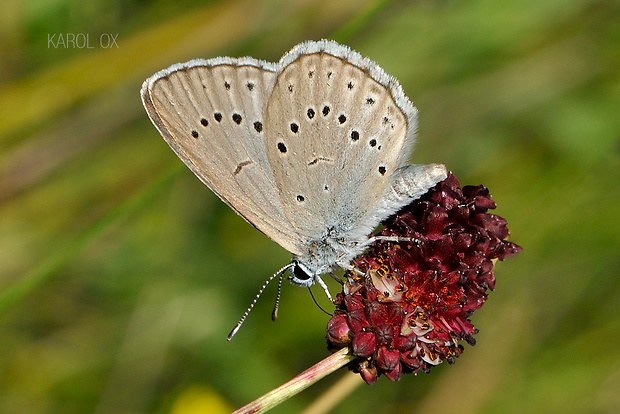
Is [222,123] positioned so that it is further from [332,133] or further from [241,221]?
[241,221]

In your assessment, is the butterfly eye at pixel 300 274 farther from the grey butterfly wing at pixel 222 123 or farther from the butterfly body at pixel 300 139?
the grey butterfly wing at pixel 222 123

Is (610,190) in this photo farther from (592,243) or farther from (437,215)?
(437,215)

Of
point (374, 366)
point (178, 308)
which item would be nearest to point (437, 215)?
point (374, 366)

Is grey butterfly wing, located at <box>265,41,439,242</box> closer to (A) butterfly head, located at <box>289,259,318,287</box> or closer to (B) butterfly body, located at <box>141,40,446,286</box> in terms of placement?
(B) butterfly body, located at <box>141,40,446,286</box>

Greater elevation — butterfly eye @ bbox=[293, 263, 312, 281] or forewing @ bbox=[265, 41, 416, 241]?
forewing @ bbox=[265, 41, 416, 241]

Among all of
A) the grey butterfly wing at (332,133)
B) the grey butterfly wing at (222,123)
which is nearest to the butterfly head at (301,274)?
the grey butterfly wing at (332,133)

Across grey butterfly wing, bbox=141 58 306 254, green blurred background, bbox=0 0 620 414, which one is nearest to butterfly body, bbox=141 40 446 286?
grey butterfly wing, bbox=141 58 306 254
